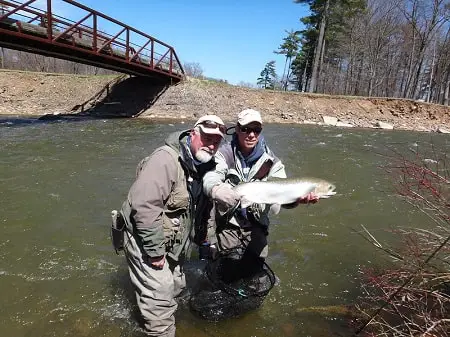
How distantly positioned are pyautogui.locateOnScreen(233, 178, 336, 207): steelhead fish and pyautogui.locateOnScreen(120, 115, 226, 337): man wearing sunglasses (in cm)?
49

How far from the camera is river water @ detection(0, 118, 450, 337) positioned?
4.13 meters

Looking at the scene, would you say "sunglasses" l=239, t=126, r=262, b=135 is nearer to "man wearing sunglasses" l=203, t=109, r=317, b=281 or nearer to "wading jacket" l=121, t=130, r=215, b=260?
"man wearing sunglasses" l=203, t=109, r=317, b=281

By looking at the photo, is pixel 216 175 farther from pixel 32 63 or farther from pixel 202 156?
pixel 32 63

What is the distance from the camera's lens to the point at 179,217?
3.41 meters

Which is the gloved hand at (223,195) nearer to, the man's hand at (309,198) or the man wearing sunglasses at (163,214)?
the man wearing sunglasses at (163,214)

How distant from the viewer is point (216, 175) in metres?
3.56

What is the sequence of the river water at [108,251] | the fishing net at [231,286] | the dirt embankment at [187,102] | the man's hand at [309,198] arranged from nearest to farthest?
1. the man's hand at [309,198]
2. the river water at [108,251]
3. the fishing net at [231,286]
4. the dirt embankment at [187,102]

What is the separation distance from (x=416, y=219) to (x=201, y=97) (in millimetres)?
23865

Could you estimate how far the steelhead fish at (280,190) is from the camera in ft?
11.5

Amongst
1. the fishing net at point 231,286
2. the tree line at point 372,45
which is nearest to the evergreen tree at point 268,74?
the tree line at point 372,45

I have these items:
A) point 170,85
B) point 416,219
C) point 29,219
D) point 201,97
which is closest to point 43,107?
point 170,85

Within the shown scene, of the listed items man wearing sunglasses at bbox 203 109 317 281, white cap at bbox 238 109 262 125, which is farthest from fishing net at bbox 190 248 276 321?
white cap at bbox 238 109 262 125

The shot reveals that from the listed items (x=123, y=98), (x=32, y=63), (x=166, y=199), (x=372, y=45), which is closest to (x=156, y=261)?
(x=166, y=199)

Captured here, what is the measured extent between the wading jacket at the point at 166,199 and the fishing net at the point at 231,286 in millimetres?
1129
